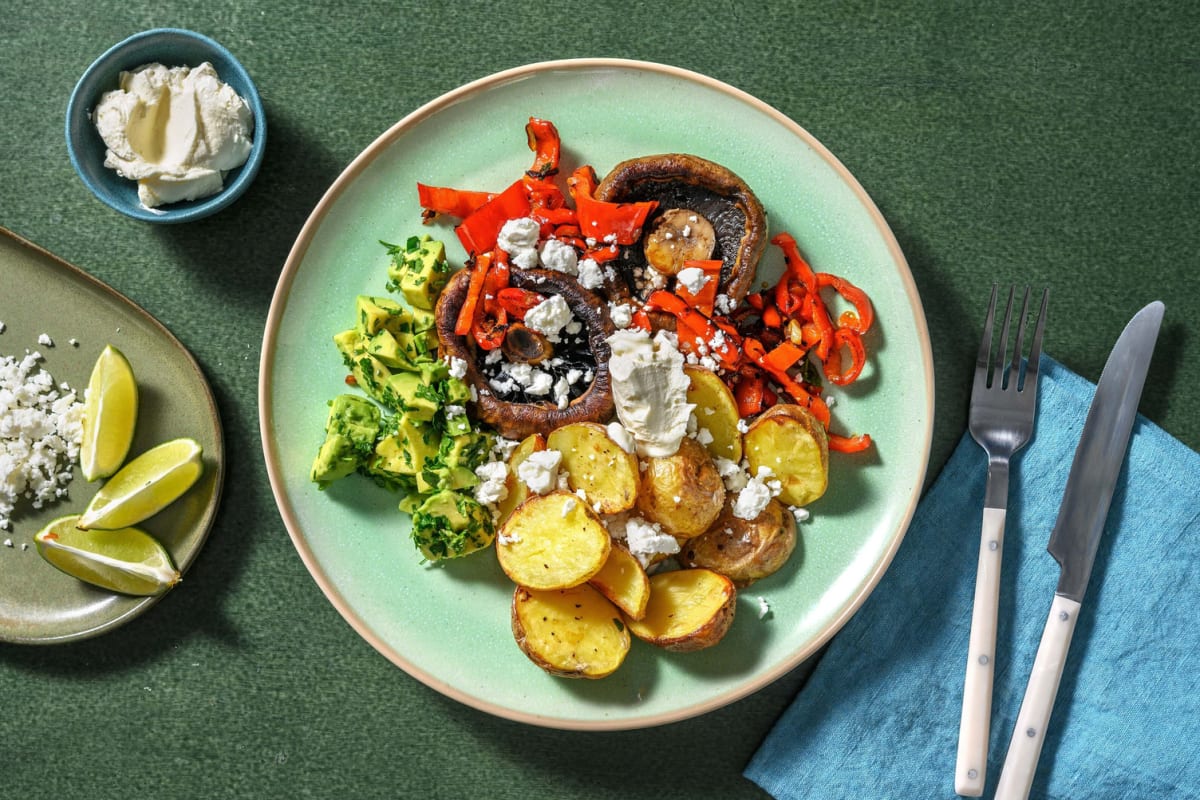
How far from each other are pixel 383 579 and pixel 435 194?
97 centimetres

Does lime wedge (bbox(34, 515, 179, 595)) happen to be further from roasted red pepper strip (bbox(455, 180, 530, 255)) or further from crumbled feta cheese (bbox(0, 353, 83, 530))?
roasted red pepper strip (bbox(455, 180, 530, 255))

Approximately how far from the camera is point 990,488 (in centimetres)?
228

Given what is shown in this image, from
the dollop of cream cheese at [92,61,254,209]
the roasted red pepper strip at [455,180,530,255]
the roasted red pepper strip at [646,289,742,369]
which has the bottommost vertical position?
the roasted red pepper strip at [646,289,742,369]

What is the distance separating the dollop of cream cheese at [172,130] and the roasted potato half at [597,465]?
1139 mm

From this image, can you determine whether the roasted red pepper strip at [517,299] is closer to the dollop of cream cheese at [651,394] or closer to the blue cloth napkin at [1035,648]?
the dollop of cream cheese at [651,394]

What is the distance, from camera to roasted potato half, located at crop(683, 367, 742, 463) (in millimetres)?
2049

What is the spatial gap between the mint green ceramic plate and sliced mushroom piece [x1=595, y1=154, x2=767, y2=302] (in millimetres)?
126

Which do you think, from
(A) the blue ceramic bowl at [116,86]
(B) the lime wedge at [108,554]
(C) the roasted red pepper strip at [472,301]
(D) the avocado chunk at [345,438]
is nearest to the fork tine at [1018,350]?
(C) the roasted red pepper strip at [472,301]

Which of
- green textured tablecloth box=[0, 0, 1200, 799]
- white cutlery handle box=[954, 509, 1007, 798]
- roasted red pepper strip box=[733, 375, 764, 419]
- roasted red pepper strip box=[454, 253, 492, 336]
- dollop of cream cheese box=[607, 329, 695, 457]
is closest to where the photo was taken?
dollop of cream cheese box=[607, 329, 695, 457]

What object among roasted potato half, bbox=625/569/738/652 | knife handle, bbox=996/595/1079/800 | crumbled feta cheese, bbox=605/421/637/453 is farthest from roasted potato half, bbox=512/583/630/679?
knife handle, bbox=996/595/1079/800

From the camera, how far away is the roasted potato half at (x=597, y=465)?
1997 mm

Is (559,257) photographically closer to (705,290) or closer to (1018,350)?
(705,290)

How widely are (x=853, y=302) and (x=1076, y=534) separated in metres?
0.87

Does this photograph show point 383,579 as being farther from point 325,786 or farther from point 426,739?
point 325,786
